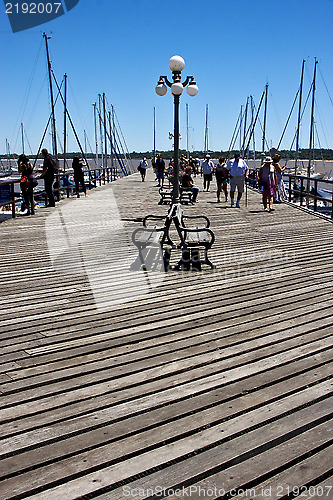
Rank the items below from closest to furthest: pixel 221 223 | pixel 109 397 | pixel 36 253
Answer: pixel 109 397 → pixel 36 253 → pixel 221 223

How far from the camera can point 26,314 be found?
5.25m

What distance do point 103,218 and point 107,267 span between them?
582cm

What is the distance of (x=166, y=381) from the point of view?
3705 mm

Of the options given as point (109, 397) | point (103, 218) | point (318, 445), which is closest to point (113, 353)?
point (109, 397)

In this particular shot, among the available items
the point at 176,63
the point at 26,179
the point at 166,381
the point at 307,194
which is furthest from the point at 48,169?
the point at 166,381

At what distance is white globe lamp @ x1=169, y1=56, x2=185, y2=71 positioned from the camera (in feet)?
41.4

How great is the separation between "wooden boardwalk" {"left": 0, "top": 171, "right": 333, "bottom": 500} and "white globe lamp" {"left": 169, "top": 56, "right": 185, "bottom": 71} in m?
7.34

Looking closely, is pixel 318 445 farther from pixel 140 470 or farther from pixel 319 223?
pixel 319 223

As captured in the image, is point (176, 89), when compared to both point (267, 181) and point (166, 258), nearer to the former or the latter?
point (267, 181)

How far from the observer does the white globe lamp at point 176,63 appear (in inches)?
497

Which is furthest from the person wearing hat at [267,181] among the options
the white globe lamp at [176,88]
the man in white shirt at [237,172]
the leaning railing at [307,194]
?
the white globe lamp at [176,88]

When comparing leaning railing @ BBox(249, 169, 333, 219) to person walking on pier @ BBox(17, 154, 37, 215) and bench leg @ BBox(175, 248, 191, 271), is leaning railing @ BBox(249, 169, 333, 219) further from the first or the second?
person walking on pier @ BBox(17, 154, 37, 215)

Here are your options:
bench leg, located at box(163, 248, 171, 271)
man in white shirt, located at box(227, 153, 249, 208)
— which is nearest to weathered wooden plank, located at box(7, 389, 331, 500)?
bench leg, located at box(163, 248, 171, 271)

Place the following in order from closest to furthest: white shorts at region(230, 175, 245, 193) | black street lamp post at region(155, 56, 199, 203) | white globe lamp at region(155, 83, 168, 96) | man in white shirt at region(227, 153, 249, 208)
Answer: black street lamp post at region(155, 56, 199, 203) < white globe lamp at region(155, 83, 168, 96) < man in white shirt at region(227, 153, 249, 208) < white shorts at region(230, 175, 245, 193)
